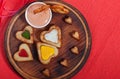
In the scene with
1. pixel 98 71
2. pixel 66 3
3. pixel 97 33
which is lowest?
pixel 98 71

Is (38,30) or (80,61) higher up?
(38,30)

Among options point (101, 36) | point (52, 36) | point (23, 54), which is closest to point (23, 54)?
point (23, 54)

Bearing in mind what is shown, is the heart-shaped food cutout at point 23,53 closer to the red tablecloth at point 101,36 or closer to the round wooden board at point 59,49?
the round wooden board at point 59,49

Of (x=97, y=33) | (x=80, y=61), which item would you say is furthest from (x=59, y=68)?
(x=97, y=33)

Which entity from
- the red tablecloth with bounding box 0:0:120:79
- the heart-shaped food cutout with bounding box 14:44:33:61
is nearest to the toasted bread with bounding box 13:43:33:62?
the heart-shaped food cutout with bounding box 14:44:33:61

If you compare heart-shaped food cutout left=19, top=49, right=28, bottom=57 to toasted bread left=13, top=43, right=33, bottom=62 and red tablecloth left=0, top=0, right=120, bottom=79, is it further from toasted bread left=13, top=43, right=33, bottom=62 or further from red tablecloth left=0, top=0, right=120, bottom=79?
red tablecloth left=0, top=0, right=120, bottom=79

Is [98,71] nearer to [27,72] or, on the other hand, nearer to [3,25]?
[27,72]
